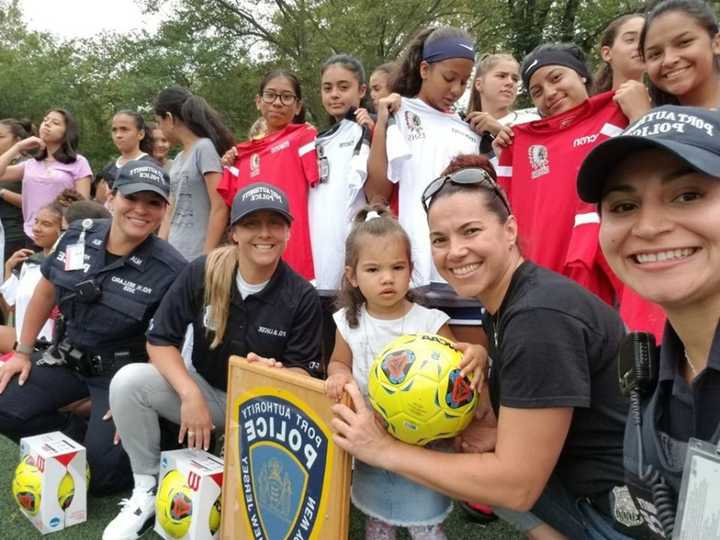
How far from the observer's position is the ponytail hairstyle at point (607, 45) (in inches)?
134

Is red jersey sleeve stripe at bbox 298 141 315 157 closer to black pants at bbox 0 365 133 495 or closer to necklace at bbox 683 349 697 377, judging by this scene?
black pants at bbox 0 365 133 495

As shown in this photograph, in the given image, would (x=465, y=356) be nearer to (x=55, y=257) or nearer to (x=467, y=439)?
(x=467, y=439)

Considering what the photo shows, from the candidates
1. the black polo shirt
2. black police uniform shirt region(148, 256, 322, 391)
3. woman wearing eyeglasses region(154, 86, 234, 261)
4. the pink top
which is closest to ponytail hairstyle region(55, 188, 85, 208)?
the pink top

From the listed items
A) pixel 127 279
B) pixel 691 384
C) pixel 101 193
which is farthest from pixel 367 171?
pixel 101 193

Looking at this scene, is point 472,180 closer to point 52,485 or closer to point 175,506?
point 175,506

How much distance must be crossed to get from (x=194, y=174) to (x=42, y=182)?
8.21 ft

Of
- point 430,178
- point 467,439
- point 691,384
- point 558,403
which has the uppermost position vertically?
point 430,178

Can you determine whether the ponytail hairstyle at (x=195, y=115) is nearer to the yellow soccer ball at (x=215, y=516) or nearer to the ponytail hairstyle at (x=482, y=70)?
the ponytail hairstyle at (x=482, y=70)

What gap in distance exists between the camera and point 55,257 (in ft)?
12.2

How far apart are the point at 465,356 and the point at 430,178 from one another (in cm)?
156

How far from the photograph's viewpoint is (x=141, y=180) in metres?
3.51

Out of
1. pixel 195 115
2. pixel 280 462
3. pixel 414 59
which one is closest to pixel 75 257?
pixel 195 115

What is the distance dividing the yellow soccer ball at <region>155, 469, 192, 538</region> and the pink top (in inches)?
162

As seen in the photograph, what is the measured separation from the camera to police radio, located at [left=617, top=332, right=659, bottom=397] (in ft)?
4.93
